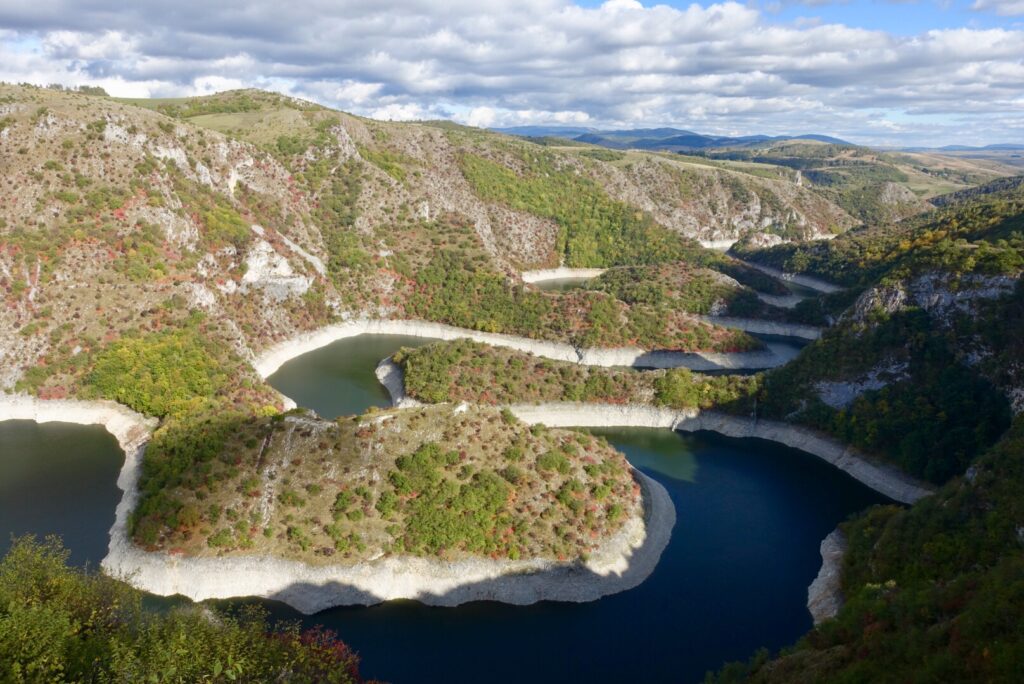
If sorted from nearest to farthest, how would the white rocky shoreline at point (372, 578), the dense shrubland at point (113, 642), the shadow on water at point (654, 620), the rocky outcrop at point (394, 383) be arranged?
the dense shrubland at point (113, 642), the shadow on water at point (654, 620), the white rocky shoreline at point (372, 578), the rocky outcrop at point (394, 383)

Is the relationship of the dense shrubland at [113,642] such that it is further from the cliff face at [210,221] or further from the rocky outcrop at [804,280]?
the rocky outcrop at [804,280]

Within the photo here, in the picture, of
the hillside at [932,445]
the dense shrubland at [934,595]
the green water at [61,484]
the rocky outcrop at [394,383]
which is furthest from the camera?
the rocky outcrop at [394,383]

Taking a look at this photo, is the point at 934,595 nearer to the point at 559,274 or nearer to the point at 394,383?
the point at 394,383

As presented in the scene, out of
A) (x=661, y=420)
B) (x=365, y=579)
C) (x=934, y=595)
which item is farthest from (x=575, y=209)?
(x=934, y=595)

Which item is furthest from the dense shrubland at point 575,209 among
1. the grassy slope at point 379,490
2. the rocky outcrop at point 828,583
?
the rocky outcrop at point 828,583

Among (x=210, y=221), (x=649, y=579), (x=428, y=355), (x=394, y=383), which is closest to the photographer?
(x=649, y=579)

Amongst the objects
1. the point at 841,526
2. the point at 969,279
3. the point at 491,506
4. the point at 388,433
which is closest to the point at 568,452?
the point at 491,506
